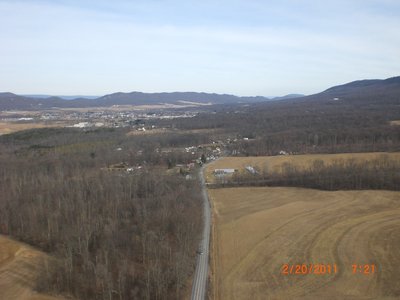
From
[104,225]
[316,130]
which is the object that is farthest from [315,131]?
[104,225]

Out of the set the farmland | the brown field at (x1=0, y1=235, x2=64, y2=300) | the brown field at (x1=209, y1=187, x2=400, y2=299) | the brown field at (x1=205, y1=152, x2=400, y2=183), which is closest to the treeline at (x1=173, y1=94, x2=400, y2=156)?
the brown field at (x1=205, y1=152, x2=400, y2=183)

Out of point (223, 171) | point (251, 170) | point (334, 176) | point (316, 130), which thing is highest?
point (316, 130)

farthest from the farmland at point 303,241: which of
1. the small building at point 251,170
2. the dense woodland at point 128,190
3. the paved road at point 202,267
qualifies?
the small building at point 251,170

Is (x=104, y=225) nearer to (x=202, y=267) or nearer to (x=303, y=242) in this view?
(x=202, y=267)

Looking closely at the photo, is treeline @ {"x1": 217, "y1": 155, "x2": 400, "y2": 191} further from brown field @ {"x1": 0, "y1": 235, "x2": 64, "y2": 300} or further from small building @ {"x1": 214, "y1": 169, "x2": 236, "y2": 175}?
brown field @ {"x1": 0, "y1": 235, "x2": 64, "y2": 300}

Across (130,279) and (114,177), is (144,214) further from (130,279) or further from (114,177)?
(114,177)
